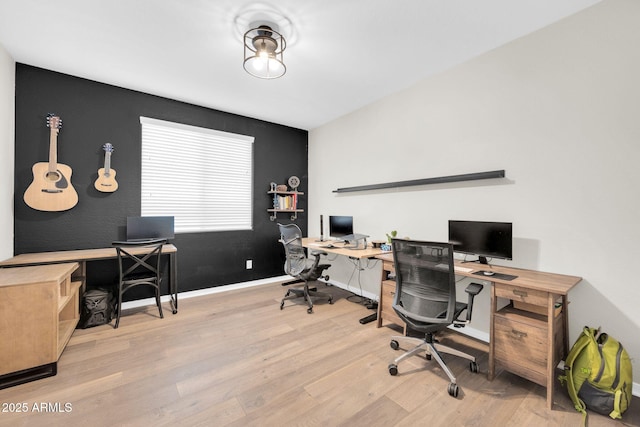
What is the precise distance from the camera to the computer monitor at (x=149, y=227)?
334 cm

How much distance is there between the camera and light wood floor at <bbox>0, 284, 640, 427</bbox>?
5.31 feet

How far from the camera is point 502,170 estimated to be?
2.50 meters

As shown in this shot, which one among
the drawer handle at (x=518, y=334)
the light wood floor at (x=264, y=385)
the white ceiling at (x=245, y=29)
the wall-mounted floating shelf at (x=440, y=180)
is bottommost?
the light wood floor at (x=264, y=385)

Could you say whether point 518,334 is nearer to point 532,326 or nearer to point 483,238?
point 532,326

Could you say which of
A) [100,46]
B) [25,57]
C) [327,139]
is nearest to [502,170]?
[327,139]

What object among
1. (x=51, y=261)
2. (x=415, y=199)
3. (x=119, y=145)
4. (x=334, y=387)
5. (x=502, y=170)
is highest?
(x=119, y=145)

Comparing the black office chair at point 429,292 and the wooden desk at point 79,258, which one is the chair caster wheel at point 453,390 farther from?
the wooden desk at point 79,258

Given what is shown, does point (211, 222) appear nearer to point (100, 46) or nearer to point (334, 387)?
point (100, 46)

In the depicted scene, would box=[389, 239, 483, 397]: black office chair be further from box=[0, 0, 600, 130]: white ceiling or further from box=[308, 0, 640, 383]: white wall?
box=[0, 0, 600, 130]: white ceiling

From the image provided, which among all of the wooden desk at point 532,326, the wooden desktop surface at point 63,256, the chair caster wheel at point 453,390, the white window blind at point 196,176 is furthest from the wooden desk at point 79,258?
the wooden desk at point 532,326

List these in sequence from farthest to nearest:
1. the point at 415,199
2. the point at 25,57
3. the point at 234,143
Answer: the point at 234,143, the point at 415,199, the point at 25,57

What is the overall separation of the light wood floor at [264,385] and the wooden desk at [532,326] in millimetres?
186

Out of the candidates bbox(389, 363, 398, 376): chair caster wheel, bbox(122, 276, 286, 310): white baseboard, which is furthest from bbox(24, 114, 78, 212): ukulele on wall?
bbox(389, 363, 398, 376): chair caster wheel

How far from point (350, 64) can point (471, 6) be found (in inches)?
47.0
